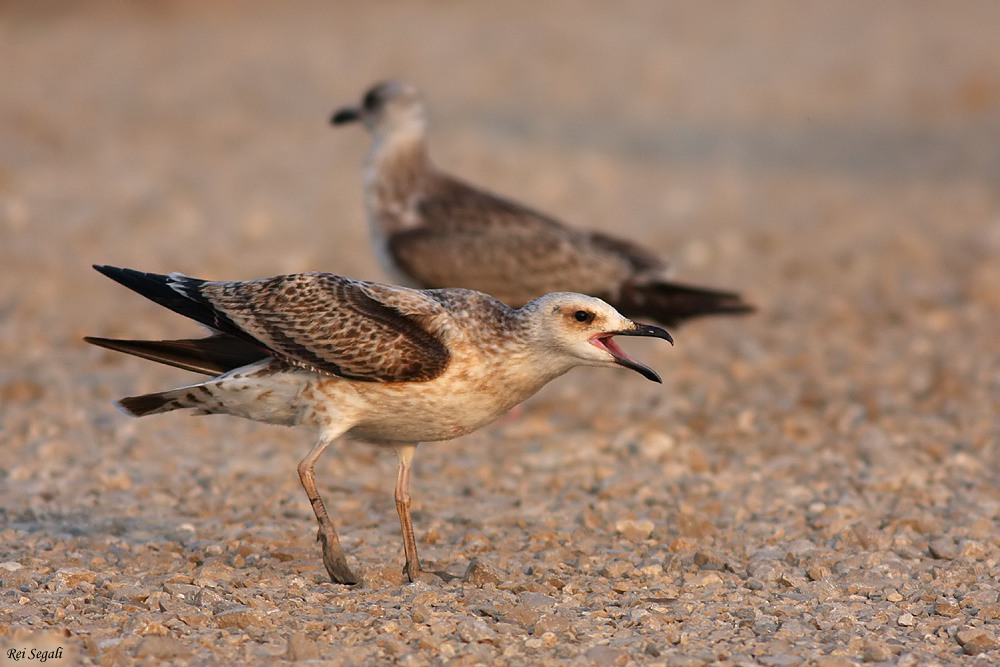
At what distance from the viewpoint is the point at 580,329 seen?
597cm

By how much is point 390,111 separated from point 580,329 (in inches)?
206

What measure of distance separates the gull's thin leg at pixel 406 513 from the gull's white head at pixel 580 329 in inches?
36.3

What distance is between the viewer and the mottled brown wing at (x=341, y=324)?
5910mm

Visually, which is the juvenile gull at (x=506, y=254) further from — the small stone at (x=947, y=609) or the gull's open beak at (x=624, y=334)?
the small stone at (x=947, y=609)

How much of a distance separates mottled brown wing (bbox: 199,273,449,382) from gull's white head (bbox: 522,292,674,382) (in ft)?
1.60

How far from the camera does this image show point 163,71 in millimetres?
19172

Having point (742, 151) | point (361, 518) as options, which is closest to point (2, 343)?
point (361, 518)

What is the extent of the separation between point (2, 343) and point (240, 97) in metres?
9.01

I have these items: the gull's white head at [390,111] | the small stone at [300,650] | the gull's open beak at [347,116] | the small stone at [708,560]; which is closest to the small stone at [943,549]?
the small stone at [708,560]

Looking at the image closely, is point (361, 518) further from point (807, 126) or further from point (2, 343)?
A: point (807, 126)

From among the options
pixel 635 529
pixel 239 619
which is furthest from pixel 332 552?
pixel 635 529

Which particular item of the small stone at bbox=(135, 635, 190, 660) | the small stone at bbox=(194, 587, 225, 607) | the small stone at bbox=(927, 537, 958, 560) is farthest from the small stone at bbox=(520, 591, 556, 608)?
the small stone at bbox=(927, 537, 958, 560)

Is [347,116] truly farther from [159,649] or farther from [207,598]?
[159,649]

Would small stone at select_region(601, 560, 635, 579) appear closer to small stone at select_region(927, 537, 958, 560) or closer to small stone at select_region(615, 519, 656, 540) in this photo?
small stone at select_region(615, 519, 656, 540)
